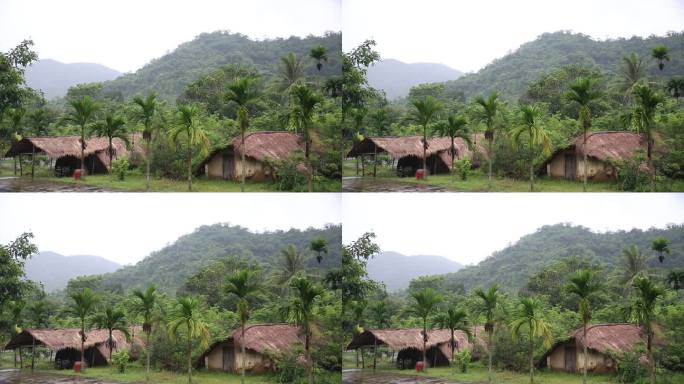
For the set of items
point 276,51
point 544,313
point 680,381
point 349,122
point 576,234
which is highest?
point 276,51

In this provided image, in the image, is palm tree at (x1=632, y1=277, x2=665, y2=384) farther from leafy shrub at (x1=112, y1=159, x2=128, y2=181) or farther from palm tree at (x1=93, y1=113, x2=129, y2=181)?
palm tree at (x1=93, y1=113, x2=129, y2=181)

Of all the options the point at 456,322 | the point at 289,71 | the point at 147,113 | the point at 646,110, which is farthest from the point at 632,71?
the point at 147,113

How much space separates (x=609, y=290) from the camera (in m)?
10.1

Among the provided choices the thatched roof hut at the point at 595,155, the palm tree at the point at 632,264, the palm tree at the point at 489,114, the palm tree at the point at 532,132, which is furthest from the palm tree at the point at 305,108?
the palm tree at the point at 632,264

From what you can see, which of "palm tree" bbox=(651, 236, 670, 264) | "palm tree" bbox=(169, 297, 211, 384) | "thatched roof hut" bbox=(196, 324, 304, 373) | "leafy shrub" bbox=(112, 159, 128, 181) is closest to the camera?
"leafy shrub" bbox=(112, 159, 128, 181)

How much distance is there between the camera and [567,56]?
10125 mm

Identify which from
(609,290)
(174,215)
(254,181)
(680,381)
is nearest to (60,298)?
(174,215)

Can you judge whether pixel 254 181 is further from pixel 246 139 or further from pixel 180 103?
pixel 180 103

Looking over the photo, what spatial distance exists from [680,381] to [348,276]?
4170mm

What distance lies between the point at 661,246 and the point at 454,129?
2.87 metres

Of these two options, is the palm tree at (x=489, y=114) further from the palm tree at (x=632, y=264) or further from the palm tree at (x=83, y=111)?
the palm tree at (x=83, y=111)

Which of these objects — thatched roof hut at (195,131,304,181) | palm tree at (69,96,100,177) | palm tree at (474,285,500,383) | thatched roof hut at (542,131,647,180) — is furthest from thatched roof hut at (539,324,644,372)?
palm tree at (69,96,100,177)

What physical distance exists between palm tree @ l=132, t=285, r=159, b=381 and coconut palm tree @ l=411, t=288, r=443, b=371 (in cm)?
321

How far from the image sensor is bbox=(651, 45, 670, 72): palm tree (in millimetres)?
10078
